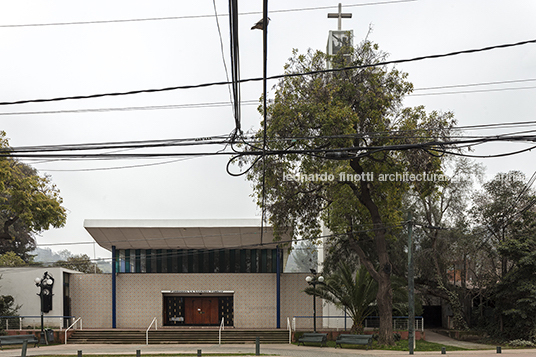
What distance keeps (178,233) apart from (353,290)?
1135cm

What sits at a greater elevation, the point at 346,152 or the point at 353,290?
the point at 346,152

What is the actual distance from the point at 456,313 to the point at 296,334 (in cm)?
1048

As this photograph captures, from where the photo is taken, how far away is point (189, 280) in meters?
34.1

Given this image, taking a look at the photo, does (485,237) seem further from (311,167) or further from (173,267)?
(173,267)

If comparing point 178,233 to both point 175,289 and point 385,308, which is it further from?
point 385,308

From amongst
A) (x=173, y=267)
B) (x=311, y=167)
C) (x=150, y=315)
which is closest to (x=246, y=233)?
(x=173, y=267)

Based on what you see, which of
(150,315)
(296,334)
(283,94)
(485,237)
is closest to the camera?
(283,94)

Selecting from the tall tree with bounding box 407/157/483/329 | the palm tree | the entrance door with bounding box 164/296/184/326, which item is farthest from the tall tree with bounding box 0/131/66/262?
the tall tree with bounding box 407/157/483/329

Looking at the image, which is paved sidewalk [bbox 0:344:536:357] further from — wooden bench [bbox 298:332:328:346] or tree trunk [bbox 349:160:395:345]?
tree trunk [bbox 349:160:395:345]

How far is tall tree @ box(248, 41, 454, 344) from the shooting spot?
869 inches

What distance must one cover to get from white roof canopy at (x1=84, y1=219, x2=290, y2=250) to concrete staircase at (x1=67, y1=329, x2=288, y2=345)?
5.05m

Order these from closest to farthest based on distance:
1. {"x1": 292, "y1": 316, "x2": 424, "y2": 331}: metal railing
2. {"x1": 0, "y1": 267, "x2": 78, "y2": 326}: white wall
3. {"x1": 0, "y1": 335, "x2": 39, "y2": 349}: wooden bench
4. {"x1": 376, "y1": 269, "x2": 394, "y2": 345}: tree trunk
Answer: {"x1": 0, "y1": 335, "x2": 39, "y2": 349}: wooden bench → {"x1": 376, "y1": 269, "x2": 394, "y2": 345}: tree trunk → {"x1": 292, "y1": 316, "x2": 424, "y2": 331}: metal railing → {"x1": 0, "y1": 267, "x2": 78, "y2": 326}: white wall

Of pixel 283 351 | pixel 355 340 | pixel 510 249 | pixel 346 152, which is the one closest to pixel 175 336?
pixel 283 351

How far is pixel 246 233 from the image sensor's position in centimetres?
3306
